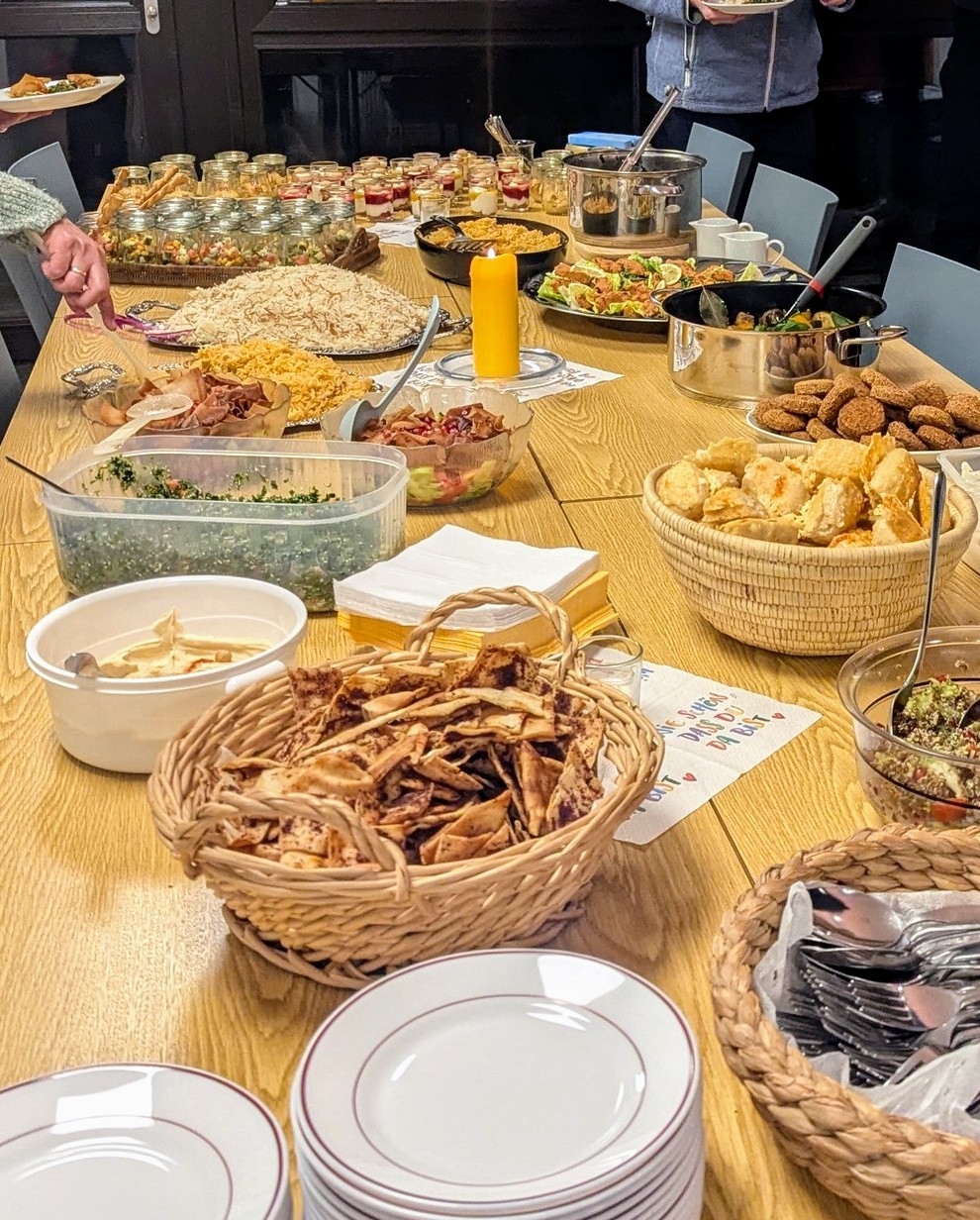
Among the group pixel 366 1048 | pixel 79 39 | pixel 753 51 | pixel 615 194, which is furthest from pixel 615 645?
pixel 79 39

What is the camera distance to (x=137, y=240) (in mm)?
2930

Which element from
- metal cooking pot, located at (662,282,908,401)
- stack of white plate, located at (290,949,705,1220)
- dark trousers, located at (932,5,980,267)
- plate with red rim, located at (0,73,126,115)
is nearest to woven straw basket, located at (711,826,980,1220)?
stack of white plate, located at (290,949,705,1220)

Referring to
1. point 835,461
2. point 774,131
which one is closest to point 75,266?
point 835,461

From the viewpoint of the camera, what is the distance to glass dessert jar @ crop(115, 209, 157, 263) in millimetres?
2916

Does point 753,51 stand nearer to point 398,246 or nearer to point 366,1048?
point 398,246

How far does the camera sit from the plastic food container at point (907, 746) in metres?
0.96

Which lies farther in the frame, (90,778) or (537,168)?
(537,168)

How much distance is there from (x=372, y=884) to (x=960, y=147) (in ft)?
15.0

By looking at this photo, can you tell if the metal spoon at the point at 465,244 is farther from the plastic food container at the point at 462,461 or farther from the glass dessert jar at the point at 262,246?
the plastic food container at the point at 462,461

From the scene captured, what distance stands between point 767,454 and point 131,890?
2.67ft

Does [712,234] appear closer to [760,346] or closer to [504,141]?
[760,346]

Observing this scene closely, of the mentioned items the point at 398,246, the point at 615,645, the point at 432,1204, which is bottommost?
the point at 398,246

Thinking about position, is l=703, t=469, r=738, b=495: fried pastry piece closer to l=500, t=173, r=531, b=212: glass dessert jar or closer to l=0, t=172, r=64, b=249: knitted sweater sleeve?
l=0, t=172, r=64, b=249: knitted sweater sleeve

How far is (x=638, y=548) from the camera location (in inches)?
62.7
